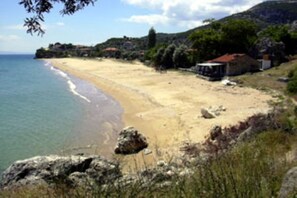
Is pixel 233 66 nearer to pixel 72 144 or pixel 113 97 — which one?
pixel 113 97

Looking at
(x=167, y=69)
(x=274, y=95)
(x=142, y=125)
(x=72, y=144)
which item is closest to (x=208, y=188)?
(x=72, y=144)

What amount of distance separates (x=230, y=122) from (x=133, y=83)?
3164cm

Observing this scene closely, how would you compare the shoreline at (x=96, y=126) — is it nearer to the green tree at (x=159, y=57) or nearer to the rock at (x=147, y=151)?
the rock at (x=147, y=151)

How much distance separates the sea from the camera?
22688mm

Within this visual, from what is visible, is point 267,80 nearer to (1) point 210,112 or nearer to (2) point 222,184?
(1) point 210,112

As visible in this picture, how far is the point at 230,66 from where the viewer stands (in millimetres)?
55344


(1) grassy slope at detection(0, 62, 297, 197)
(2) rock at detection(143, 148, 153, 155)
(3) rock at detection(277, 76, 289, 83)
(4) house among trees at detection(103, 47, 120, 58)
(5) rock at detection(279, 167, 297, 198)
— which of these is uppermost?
(1) grassy slope at detection(0, 62, 297, 197)

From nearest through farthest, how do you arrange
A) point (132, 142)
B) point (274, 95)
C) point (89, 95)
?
point (132, 142), point (274, 95), point (89, 95)

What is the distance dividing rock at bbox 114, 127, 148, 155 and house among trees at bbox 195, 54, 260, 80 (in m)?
34.0

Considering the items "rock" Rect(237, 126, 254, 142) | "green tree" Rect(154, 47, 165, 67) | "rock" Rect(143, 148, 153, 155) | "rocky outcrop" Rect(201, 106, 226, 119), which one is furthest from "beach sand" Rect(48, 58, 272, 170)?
"green tree" Rect(154, 47, 165, 67)

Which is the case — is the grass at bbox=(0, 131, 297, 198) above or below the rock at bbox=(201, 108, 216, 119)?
above

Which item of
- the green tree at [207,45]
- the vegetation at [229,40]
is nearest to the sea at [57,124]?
the green tree at [207,45]

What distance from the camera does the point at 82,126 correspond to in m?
29.8

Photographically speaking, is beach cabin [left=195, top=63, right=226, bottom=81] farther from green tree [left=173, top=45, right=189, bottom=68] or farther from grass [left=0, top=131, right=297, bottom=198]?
grass [left=0, top=131, right=297, bottom=198]
